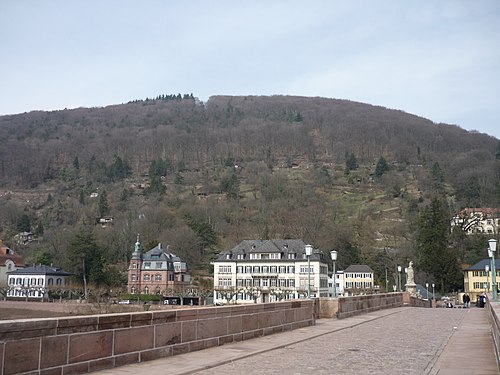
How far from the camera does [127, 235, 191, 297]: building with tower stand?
93.9 meters

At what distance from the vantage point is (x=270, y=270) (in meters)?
90.8

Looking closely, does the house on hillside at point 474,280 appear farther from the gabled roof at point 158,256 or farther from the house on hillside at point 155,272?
the gabled roof at point 158,256

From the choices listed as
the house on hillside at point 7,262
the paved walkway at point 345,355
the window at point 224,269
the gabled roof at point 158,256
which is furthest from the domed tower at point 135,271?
the paved walkway at point 345,355

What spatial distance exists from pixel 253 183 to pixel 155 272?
6184cm

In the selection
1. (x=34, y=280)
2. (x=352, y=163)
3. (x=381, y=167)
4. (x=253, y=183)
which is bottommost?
(x=34, y=280)

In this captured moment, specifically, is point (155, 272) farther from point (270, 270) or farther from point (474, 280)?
point (474, 280)

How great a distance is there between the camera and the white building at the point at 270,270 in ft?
286

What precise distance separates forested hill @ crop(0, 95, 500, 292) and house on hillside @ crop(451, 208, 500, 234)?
3346mm

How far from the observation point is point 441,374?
10062mm

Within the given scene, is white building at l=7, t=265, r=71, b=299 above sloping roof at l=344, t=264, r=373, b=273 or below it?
below

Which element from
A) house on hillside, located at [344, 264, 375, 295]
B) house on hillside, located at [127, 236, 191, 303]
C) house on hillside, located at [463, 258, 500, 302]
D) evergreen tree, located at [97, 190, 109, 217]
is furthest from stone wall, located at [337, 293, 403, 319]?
evergreen tree, located at [97, 190, 109, 217]

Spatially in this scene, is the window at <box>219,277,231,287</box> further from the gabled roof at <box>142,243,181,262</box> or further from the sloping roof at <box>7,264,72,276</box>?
A: the sloping roof at <box>7,264,72,276</box>

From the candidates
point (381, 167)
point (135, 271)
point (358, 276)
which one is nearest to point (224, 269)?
point (135, 271)

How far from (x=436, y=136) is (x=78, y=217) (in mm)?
108575
